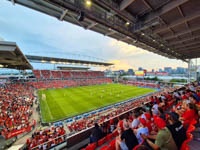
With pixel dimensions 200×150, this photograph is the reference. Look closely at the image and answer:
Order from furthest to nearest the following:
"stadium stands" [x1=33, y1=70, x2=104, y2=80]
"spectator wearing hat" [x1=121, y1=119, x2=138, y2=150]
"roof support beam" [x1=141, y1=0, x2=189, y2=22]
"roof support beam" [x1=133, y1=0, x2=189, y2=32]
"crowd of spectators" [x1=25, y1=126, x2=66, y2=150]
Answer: "stadium stands" [x1=33, y1=70, x2=104, y2=80], "crowd of spectators" [x1=25, y1=126, x2=66, y2=150], "roof support beam" [x1=133, y1=0, x2=189, y2=32], "roof support beam" [x1=141, y1=0, x2=189, y2=22], "spectator wearing hat" [x1=121, y1=119, x2=138, y2=150]

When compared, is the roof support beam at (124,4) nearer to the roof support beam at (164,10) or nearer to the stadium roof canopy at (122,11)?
the stadium roof canopy at (122,11)

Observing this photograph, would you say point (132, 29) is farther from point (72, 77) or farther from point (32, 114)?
point (72, 77)

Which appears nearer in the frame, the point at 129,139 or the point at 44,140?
the point at 129,139

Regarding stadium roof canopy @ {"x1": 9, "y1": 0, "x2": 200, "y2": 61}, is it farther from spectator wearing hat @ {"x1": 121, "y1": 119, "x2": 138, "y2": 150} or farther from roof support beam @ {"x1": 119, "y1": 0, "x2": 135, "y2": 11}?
spectator wearing hat @ {"x1": 121, "y1": 119, "x2": 138, "y2": 150}

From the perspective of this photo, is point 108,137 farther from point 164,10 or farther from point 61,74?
point 61,74

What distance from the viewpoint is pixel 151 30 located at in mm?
5988

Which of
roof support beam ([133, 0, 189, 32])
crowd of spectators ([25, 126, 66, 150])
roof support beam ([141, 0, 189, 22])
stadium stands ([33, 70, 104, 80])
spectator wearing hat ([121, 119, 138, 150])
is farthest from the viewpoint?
stadium stands ([33, 70, 104, 80])

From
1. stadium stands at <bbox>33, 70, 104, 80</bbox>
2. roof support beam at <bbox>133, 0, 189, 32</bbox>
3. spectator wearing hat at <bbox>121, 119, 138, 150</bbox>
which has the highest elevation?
roof support beam at <bbox>133, 0, 189, 32</bbox>

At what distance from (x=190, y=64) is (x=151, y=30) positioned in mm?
18793

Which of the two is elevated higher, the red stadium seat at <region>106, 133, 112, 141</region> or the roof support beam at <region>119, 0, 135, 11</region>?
the roof support beam at <region>119, 0, 135, 11</region>

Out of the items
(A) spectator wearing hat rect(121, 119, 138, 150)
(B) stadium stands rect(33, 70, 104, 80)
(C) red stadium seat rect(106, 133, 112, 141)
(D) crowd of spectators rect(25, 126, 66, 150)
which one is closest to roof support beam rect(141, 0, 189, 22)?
(A) spectator wearing hat rect(121, 119, 138, 150)

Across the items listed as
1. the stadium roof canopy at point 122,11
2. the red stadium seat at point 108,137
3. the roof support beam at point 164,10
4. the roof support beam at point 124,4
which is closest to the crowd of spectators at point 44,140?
the red stadium seat at point 108,137

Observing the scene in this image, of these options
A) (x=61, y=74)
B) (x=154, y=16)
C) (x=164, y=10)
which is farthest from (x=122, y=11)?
(x=61, y=74)

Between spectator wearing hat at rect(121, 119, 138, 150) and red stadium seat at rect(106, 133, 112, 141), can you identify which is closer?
spectator wearing hat at rect(121, 119, 138, 150)
